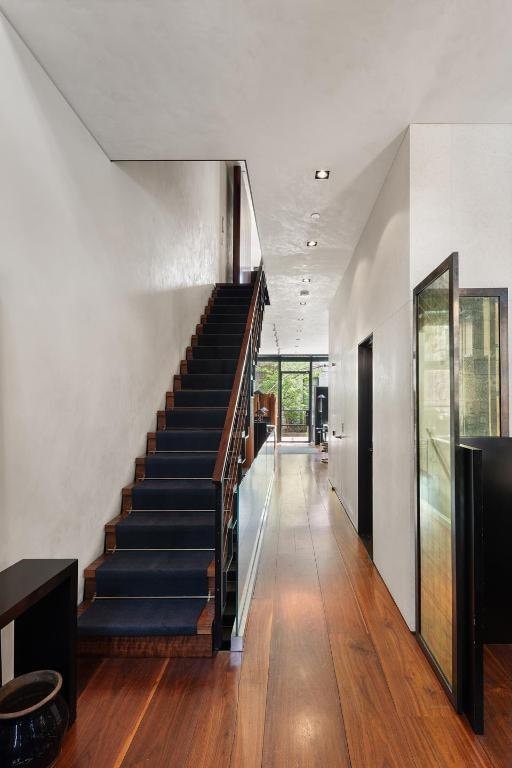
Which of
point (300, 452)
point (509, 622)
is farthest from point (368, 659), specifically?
point (300, 452)

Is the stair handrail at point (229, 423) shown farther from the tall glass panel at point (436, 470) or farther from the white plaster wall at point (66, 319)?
the tall glass panel at point (436, 470)

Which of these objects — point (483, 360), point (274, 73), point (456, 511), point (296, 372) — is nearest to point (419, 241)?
point (483, 360)

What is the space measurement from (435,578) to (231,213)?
8.52m

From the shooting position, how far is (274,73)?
2316 millimetres

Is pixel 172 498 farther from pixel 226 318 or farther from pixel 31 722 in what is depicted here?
pixel 226 318

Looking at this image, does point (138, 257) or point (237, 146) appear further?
point (138, 257)

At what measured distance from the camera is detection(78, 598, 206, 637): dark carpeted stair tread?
2.56 m

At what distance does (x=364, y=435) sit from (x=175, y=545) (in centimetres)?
237

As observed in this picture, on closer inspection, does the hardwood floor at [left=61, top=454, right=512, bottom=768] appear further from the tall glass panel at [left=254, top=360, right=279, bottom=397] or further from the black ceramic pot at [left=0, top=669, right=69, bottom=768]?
the tall glass panel at [left=254, top=360, right=279, bottom=397]

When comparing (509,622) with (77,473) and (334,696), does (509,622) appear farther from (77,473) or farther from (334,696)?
(77,473)

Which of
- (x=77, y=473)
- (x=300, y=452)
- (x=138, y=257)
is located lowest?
(x=300, y=452)

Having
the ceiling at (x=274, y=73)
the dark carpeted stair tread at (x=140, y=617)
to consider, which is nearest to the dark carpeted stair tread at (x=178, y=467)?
the dark carpeted stair tread at (x=140, y=617)

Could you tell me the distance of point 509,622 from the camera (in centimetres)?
248

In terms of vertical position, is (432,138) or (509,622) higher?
(432,138)
